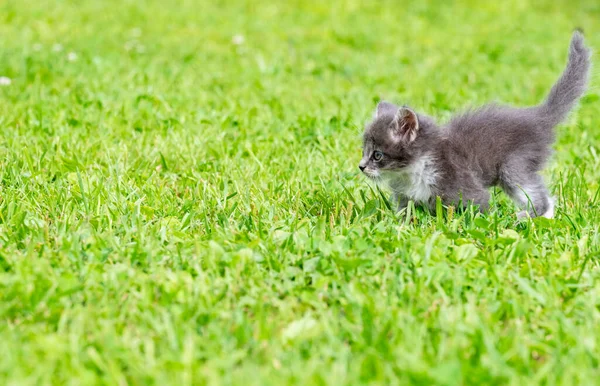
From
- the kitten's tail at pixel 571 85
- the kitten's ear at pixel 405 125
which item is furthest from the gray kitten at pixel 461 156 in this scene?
the kitten's tail at pixel 571 85

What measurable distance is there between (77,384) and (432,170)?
2886 mm

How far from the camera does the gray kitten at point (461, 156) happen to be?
513cm

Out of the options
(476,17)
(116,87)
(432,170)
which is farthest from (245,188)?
(476,17)

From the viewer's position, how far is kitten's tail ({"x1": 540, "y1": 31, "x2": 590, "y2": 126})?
219 inches

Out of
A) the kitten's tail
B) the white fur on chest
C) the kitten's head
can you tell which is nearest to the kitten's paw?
the kitten's tail

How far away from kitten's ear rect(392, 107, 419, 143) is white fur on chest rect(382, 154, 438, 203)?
0.55 feet

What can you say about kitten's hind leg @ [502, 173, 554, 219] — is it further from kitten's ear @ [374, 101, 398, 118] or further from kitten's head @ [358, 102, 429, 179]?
kitten's ear @ [374, 101, 398, 118]

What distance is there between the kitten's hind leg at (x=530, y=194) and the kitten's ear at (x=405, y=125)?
27.7 inches

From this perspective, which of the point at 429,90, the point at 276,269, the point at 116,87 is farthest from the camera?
the point at 429,90

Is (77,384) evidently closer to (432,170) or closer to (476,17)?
(432,170)

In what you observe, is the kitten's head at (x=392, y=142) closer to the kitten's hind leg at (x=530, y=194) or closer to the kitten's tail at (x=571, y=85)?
the kitten's hind leg at (x=530, y=194)

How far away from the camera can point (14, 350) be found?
→ 318 centimetres

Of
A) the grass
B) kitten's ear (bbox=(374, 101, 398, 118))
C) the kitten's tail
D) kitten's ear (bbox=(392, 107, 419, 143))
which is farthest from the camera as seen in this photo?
the kitten's tail

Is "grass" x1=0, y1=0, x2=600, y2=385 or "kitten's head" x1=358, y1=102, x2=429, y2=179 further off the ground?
"kitten's head" x1=358, y1=102, x2=429, y2=179
